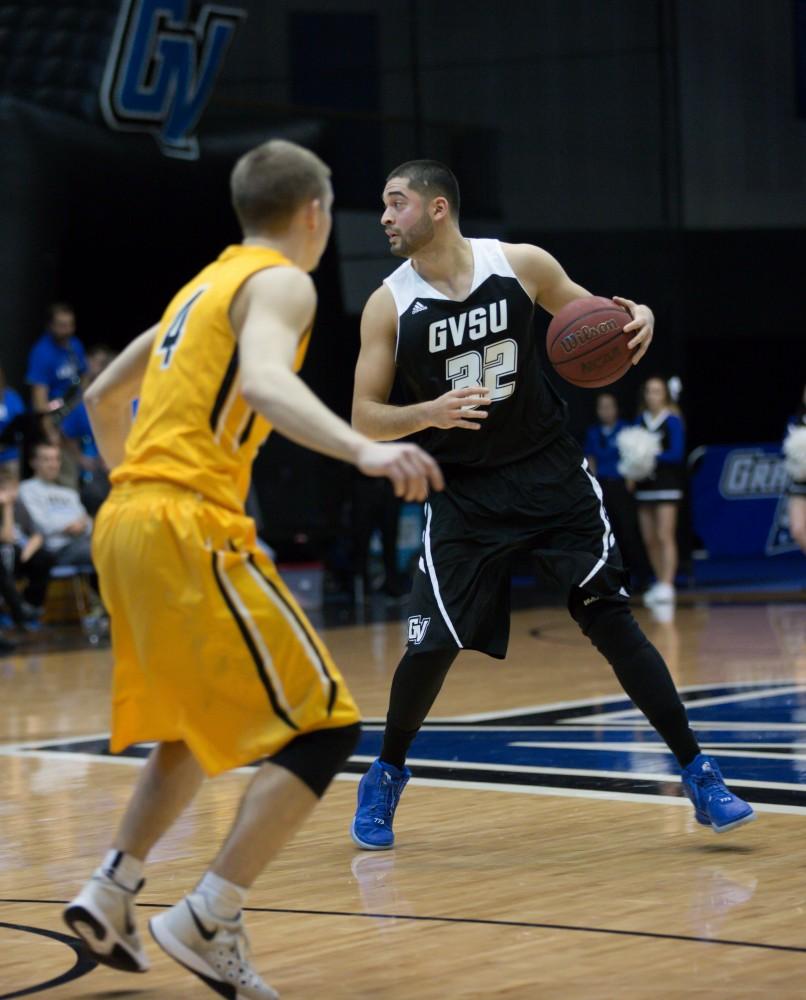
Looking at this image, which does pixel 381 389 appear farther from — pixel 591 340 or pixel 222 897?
pixel 222 897

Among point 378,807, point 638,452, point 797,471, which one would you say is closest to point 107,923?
point 378,807

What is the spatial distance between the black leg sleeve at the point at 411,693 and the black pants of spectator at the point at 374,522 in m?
9.81

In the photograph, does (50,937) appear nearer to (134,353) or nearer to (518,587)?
(134,353)

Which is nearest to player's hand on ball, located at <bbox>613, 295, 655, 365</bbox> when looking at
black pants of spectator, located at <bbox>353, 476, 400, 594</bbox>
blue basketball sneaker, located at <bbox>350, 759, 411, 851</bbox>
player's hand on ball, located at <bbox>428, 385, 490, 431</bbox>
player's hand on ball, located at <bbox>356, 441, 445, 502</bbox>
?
player's hand on ball, located at <bbox>428, 385, 490, 431</bbox>

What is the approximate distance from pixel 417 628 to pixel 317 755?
66.3 inches

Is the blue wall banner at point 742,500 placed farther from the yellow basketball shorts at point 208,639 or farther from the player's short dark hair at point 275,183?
the yellow basketball shorts at point 208,639

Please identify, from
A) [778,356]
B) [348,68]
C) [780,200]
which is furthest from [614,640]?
[778,356]

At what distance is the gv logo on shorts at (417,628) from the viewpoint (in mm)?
4953

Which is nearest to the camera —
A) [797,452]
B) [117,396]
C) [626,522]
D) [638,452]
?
[117,396]

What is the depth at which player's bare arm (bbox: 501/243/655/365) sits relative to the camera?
506cm

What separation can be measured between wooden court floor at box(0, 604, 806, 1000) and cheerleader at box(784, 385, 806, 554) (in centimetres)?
596

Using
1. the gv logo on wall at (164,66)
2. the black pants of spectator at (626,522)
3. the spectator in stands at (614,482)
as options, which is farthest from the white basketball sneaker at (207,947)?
the black pants of spectator at (626,522)

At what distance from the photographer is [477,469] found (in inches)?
200

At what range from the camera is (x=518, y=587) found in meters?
16.8
